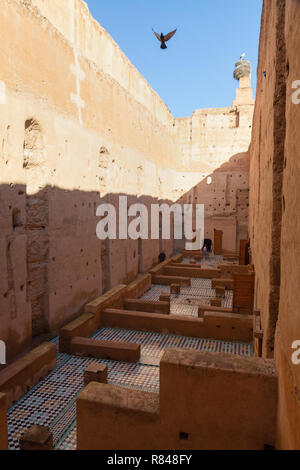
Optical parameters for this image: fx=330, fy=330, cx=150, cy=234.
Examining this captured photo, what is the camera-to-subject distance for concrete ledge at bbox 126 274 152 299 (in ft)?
29.1

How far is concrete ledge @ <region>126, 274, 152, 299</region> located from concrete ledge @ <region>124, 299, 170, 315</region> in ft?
1.70

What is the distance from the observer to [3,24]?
5223 mm

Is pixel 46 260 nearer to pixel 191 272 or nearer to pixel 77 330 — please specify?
pixel 77 330

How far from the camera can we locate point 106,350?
18.7 feet

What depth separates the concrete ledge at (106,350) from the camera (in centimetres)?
559

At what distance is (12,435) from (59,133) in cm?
526

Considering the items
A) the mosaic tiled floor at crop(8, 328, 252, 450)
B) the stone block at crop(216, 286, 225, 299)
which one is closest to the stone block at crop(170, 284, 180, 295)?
the stone block at crop(216, 286, 225, 299)

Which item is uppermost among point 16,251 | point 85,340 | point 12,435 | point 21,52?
point 21,52

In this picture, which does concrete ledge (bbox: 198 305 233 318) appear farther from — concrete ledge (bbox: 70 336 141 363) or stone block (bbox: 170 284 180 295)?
stone block (bbox: 170 284 180 295)

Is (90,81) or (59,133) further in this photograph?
(90,81)

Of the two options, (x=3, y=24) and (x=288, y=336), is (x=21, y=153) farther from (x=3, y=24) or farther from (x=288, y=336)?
(x=288, y=336)

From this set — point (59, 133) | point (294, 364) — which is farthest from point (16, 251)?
point (294, 364)

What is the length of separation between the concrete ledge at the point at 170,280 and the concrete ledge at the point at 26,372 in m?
5.97

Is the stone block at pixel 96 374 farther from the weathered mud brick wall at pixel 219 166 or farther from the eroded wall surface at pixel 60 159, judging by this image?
the weathered mud brick wall at pixel 219 166
